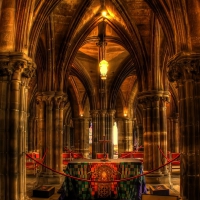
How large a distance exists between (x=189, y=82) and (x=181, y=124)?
1131mm

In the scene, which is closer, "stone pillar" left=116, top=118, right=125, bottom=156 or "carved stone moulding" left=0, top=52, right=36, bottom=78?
"carved stone moulding" left=0, top=52, right=36, bottom=78

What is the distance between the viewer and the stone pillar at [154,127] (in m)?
13.4

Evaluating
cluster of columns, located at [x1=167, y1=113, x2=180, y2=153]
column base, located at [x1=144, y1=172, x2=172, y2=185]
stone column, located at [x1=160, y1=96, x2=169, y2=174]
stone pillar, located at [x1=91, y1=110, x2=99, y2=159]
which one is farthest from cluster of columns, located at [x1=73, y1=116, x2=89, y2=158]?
column base, located at [x1=144, y1=172, x2=172, y2=185]

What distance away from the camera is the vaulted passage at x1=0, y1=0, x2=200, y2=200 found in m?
7.95

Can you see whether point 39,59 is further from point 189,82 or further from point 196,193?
point 196,193

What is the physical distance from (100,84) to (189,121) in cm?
1323

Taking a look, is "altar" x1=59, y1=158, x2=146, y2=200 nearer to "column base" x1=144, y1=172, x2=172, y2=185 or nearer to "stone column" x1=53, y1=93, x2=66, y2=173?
"column base" x1=144, y1=172, x2=172, y2=185

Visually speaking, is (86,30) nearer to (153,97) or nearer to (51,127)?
(153,97)

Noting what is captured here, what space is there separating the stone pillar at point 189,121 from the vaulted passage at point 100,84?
3 centimetres

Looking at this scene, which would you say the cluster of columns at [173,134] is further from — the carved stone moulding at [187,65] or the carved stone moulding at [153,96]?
the carved stone moulding at [187,65]

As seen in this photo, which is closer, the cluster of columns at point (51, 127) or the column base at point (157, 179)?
the column base at point (157, 179)

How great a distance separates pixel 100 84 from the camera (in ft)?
68.8

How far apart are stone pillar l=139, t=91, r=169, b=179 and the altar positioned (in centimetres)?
456

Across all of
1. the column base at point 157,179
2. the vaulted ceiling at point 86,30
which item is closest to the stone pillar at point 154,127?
the column base at point 157,179
